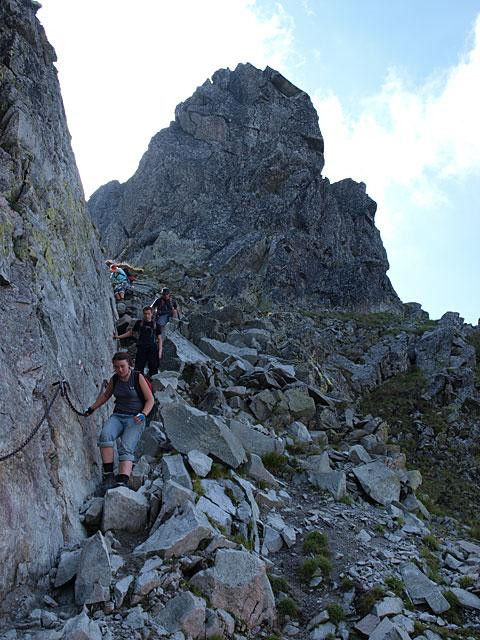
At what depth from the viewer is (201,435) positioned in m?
11.9

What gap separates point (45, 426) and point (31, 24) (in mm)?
11491

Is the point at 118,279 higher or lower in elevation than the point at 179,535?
higher

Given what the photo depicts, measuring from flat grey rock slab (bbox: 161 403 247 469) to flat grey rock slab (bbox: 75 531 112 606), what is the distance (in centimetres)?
428

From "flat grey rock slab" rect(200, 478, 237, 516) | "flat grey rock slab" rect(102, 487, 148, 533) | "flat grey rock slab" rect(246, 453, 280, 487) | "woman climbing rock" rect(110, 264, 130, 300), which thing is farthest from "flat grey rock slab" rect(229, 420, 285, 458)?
"woman climbing rock" rect(110, 264, 130, 300)

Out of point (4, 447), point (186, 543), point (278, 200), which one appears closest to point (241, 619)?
point (186, 543)

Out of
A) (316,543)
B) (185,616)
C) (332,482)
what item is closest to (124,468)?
(185,616)

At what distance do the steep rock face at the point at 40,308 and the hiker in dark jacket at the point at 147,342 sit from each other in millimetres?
1003

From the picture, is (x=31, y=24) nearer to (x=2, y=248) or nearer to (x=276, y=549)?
(x=2, y=248)

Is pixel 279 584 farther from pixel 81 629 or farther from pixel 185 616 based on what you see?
pixel 81 629

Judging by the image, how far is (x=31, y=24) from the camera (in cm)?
1398

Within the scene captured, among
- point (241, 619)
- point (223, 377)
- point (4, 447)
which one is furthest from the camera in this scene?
point (223, 377)

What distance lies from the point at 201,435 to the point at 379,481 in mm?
5381

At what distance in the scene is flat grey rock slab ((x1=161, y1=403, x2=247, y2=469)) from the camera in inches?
460

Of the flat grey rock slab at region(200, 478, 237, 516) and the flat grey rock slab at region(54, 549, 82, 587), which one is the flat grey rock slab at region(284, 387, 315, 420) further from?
the flat grey rock slab at region(54, 549, 82, 587)
